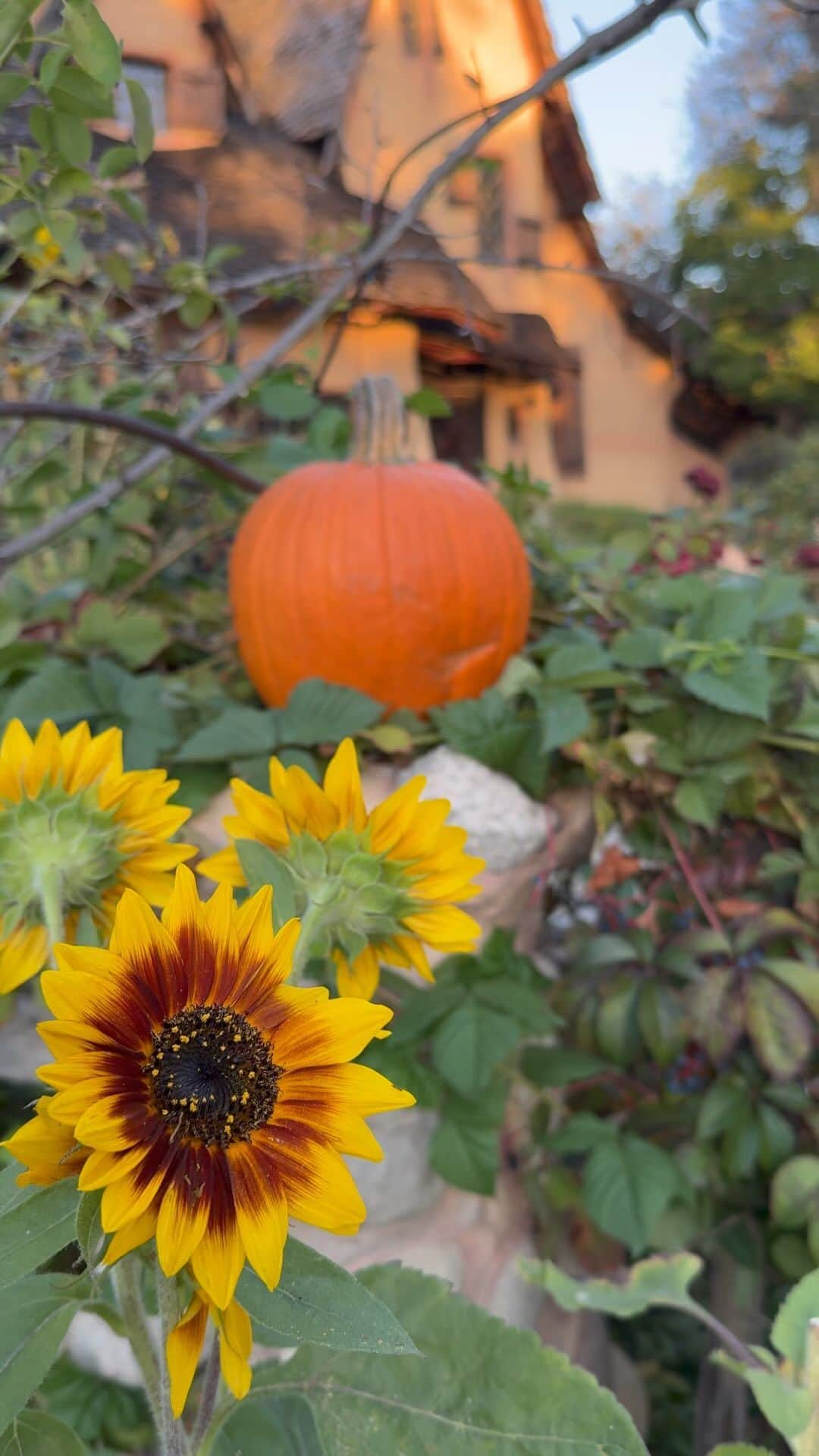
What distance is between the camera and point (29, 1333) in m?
0.33

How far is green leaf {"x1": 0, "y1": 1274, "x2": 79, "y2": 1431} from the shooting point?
0.31 m

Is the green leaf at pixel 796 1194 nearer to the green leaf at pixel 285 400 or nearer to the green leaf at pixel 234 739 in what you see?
the green leaf at pixel 234 739

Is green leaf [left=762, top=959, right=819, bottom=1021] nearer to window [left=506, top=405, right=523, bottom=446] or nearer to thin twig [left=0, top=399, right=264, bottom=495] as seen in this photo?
thin twig [left=0, top=399, right=264, bottom=495]

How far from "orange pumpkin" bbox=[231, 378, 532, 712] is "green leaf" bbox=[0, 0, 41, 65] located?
0.49 metres

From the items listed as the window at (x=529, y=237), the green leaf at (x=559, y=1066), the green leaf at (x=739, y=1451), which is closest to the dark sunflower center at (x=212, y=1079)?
the green leaf at (x=739, y=1451)

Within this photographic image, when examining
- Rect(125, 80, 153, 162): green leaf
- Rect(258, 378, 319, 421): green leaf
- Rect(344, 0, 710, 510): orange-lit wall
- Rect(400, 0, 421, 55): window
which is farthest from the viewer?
Rect(400, 0, 421, 55): window

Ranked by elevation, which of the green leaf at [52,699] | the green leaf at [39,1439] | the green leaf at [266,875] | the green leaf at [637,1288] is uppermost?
the green leaf at [266,875]

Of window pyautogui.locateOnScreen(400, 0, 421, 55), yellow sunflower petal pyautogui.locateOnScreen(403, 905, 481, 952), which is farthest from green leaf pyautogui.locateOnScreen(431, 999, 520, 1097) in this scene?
window pyautogui.locateOnScreen(400, 0, 421, 55)

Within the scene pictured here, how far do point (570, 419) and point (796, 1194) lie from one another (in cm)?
665

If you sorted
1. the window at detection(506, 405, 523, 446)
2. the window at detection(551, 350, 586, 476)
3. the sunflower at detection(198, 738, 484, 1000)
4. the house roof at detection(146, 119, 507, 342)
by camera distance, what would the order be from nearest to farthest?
1. the sunflower at detection(198, 738, 484, 1000)
2. the house roof at detection(146, 119, 507, 342)
3. the window at detection(506, 405, 523, 446)
4. the window at detection(551, 350, 586, 476)

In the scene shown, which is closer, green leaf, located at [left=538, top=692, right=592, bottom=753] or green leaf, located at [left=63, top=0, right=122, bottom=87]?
green leaf, located at [left=63, top=0, right=122, bottom=87]

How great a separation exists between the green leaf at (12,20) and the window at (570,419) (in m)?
6.11

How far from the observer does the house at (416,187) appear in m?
1.61

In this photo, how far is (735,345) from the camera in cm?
828
